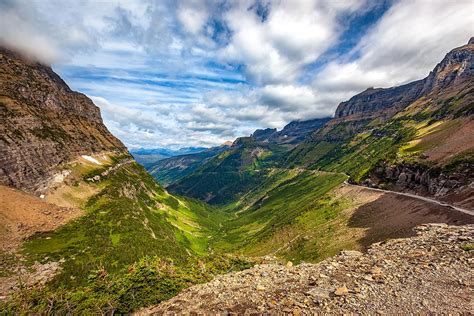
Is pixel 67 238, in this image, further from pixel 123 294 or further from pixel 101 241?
pixel 123 294

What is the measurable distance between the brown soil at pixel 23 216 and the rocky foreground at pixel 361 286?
4248 inches

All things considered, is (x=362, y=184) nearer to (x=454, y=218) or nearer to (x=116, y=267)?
(x=454, y=218)

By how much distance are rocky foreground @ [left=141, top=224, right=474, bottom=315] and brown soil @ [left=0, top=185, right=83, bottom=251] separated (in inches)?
4248

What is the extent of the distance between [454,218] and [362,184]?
341ft

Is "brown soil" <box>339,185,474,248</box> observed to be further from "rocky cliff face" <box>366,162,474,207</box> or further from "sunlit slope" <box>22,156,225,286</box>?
"sunlit slope" <box>22,156,225,286</box>

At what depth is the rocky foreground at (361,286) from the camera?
23125 millimetres

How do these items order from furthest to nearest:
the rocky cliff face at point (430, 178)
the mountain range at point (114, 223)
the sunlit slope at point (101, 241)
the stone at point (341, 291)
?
the sunlit slope at point (101, 241) → the rocky cliff face at point (430, 178) → the mountain range at point (114, 223) → the stone at point (341, 291)

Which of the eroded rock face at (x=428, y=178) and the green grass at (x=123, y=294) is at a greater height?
the eroded rock face at (x=428, y=178)

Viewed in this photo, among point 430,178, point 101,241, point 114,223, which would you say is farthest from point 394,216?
point 114,223

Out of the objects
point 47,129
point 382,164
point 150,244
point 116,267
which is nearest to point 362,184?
point 382,164

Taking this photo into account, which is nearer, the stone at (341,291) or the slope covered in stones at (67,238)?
the stone at (341,291)

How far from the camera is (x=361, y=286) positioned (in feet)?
85.1

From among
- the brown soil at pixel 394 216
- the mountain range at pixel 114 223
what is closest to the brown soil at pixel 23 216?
the mountain range at pixel 114 223

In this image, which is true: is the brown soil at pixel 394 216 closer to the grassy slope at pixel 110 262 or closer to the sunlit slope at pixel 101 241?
the grassy slope at pixel 110 262
